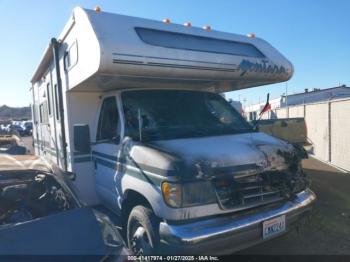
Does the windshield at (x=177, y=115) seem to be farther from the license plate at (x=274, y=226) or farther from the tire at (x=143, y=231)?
the license plate at (x=274, y=226)

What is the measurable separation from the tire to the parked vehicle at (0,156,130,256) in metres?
0.51

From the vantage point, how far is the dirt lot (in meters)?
4.42

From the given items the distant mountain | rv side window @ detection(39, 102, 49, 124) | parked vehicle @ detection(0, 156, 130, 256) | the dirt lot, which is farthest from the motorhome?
the distant mountain

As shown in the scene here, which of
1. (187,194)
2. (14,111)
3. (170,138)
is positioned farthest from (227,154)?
(14,111)

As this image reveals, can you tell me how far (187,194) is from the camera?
318 centimetres

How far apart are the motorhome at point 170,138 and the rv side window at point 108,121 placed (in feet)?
0.10

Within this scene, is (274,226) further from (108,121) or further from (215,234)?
(108,121)

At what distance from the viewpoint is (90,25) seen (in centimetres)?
396

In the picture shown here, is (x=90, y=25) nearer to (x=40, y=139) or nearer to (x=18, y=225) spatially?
(x=18, y=225)

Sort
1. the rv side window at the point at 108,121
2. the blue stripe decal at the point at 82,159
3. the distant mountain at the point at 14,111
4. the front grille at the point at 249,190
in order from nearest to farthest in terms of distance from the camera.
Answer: the front grille at the point at 249,190
the rv side window at the point at 108,121
the blue stripe decal at the point at 82,159
the distant mountain at the point at 14,111

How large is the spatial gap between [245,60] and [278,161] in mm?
1820

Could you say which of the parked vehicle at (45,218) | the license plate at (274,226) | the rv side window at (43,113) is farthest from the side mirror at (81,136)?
the rv side window at (43,113)

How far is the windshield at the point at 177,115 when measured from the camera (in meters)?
4.20

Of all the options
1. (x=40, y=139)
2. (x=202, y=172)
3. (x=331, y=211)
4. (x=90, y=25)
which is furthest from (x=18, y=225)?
(x=40, y=139)
